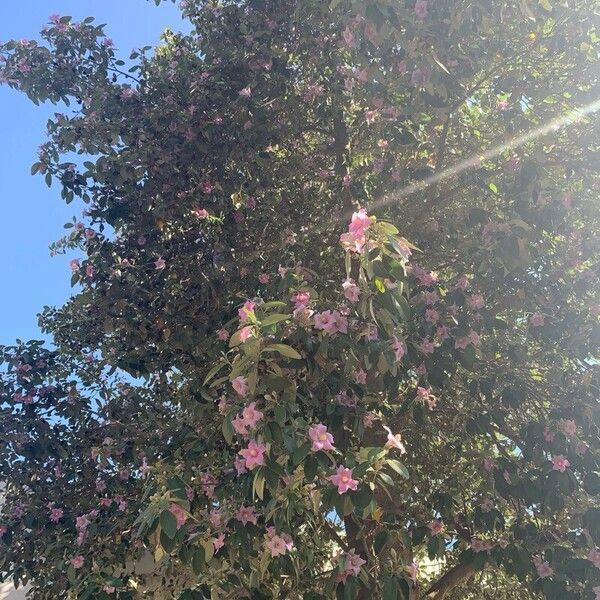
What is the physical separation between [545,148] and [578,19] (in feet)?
2.24

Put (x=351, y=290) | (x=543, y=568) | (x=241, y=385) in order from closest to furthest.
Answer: (x=241, y=385)
(x=351, y=290)
(x=543, y=568)

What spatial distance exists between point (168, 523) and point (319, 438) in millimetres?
588

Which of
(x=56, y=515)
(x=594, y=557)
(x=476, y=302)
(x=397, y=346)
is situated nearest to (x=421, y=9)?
(x=476, y=302)

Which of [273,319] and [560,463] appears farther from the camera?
[560,463]

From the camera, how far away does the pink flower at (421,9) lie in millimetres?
3387

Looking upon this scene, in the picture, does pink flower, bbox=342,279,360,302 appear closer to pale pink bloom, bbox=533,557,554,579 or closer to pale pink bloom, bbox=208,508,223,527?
pale pink bloom, bbox=208,508,223,527

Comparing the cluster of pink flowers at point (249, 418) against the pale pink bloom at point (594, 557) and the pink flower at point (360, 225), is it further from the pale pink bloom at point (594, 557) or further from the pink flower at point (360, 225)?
the pale pink bloom at point (594, 557)

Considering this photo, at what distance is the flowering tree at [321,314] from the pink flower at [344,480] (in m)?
0.01

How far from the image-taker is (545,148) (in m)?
3.93

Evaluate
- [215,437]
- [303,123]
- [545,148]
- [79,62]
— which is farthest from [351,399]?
[79,62]

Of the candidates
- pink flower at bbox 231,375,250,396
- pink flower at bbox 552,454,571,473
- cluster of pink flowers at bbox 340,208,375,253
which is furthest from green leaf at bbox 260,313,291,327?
pink flower at bbox 552,454,571,473

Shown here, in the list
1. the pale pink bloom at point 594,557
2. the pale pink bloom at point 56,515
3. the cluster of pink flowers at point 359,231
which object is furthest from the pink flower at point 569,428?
the pale pink bloom at point 56,515

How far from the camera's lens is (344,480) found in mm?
2363

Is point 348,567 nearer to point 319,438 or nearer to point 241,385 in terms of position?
point 319,438
